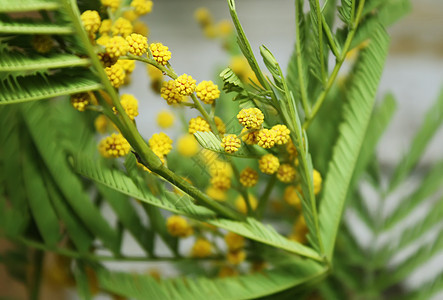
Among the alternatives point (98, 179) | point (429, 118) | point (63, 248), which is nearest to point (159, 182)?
point (98, 179)

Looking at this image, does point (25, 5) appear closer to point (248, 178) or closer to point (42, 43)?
point (42, 43)

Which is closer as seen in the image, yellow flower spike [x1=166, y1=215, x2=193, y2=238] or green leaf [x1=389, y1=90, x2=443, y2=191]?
yellow flower spike [x1=166, y1=215, x2=193, y2=238]

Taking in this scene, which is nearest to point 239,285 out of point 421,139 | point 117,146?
point 117,146

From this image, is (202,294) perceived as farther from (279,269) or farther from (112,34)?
(112,34)

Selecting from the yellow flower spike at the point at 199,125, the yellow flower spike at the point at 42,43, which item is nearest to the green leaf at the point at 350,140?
the yellow flower spike at the point at 199,125

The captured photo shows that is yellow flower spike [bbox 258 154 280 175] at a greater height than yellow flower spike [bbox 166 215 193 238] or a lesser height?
greater

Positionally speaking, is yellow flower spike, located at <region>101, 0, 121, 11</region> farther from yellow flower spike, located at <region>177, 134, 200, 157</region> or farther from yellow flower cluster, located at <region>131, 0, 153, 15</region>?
yellow flower spike, located at <region>177, 134, 200, 157</region>

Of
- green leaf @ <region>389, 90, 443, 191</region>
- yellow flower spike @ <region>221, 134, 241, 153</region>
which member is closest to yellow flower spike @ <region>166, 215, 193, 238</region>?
yellow flower spike @ <region>221, 134, 241, 153</region>
